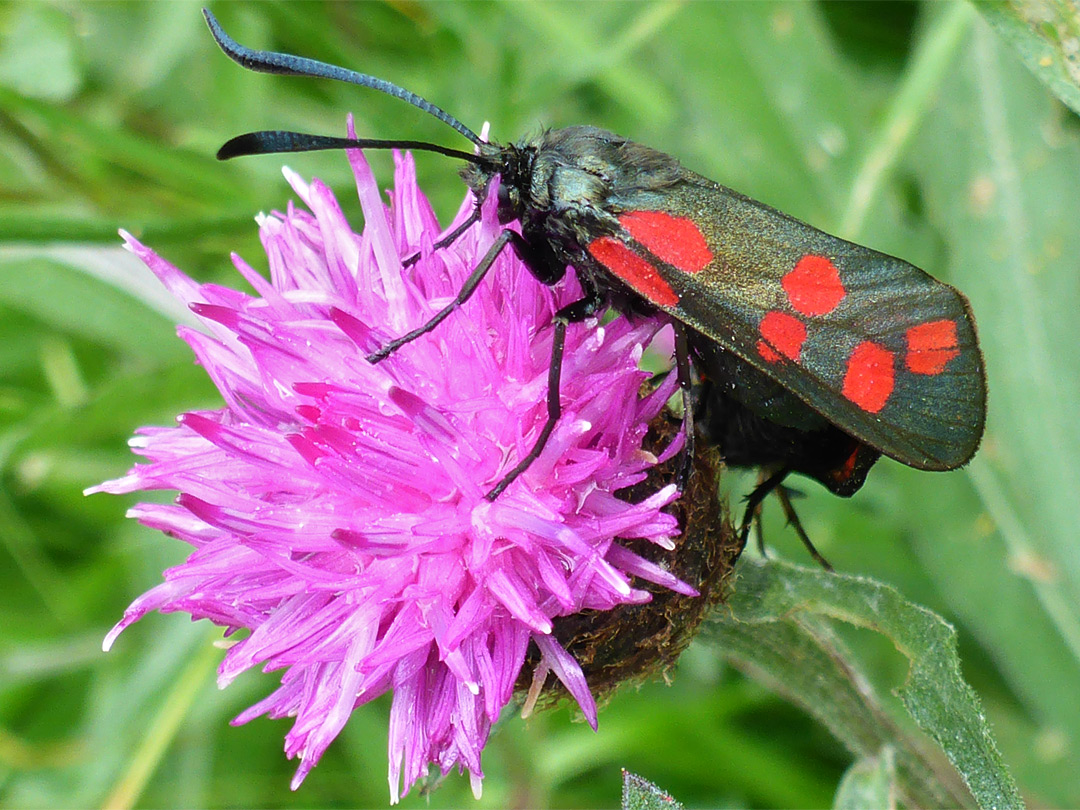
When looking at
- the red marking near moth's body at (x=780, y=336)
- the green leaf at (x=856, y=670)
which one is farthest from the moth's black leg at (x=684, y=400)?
the green leaf at (x=856, y=670)

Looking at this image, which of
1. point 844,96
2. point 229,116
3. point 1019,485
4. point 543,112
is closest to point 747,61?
point 844,96

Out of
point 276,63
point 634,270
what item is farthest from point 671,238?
point 276,63

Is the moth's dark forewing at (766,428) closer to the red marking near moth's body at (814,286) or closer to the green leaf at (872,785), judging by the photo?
the red marking near moth's body at (814,286)

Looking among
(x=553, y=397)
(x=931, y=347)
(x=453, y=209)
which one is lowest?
(x=453, y=209)

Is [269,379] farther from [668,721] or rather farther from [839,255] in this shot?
[668,721]

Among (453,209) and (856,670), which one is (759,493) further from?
(453,209)

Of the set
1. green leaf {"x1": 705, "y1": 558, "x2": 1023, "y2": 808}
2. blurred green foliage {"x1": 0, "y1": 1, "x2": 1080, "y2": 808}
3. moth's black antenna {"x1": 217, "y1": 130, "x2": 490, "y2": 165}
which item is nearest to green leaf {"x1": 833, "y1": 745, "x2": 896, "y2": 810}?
green leaf {"x1": 705, "y1": 558, "x2": 1023, "y2": 808}
